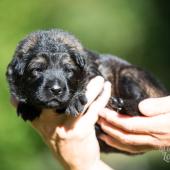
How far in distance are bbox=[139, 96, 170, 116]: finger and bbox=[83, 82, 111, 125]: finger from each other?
0.25 metres

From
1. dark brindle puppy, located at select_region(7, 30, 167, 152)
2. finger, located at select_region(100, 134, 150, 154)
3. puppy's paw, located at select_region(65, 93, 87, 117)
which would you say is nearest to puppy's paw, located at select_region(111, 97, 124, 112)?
dark brindle puppy, located at select_region(7, 30, 167, 152)

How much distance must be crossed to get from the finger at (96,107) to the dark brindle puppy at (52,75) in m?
0.10

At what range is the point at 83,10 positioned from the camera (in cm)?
1363

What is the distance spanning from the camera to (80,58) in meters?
4.84

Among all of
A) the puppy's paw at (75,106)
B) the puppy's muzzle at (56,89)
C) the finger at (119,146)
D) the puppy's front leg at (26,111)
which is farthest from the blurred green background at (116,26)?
the puppy's muzzle at (56,89)

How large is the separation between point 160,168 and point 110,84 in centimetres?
774

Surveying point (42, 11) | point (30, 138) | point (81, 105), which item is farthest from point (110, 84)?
point (42, 11)

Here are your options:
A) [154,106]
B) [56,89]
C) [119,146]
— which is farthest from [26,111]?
[154,106]

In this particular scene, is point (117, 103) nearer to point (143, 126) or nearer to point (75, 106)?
point (143, 126)

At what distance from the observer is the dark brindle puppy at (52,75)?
4.60 meters

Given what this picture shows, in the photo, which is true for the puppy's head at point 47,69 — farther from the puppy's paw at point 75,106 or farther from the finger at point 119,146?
the finger at point 119,146

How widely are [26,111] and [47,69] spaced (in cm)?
40

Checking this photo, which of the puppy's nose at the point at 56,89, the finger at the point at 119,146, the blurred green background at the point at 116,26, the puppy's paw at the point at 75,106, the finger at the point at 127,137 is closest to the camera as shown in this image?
the puppy's nose at the point at 56,89

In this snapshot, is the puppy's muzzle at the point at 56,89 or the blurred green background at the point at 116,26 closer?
the puppy's muzzle at the point at 56,89
